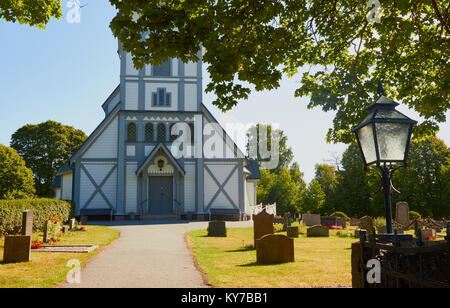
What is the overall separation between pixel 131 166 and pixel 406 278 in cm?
2746

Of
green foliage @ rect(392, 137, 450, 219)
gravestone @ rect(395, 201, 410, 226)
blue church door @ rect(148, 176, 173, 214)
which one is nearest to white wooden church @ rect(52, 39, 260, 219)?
blue church door @ rect(148, 176, 173, 214)

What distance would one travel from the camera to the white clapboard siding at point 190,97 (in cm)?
3066

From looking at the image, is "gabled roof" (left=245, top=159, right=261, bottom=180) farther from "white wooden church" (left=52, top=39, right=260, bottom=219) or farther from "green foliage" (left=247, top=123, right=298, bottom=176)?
"green foliage" (left=247, top=123, right=298, bottom=176)

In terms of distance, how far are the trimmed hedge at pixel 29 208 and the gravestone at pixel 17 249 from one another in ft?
18.0

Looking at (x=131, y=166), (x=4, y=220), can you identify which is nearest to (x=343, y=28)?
(x=4, y=220)

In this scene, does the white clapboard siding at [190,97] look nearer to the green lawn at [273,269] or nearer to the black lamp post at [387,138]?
the green lawn at [273,269]

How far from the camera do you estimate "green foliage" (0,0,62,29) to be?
10.1m

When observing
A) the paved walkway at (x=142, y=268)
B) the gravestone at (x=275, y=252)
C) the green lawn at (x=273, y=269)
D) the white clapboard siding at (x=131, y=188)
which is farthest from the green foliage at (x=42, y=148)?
the gravestone at (x=275, y=252)

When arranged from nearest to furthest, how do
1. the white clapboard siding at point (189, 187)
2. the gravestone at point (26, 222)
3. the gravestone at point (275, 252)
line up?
the gravestone at point (275, 252) → the gravestone at point (26, 222) → the white clapboard siding at point (189, 187)

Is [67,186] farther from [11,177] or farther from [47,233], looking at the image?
[47,233]

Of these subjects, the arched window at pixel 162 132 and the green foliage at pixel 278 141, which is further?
the green foliage at pixel 278 141

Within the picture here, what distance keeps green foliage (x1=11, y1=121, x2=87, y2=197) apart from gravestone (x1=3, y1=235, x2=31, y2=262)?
42832 mm

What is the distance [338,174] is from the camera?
47.9m
